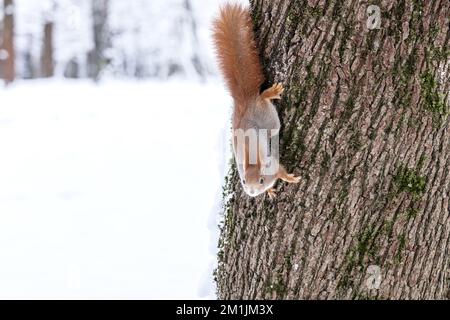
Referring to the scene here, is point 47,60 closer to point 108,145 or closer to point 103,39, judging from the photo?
point 103,39

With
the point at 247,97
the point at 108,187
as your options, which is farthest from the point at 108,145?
the point at 247,97

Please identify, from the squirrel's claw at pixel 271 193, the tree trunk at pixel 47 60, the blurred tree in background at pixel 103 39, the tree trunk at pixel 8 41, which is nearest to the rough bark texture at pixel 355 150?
the squirrel's claw at pixel 271 193

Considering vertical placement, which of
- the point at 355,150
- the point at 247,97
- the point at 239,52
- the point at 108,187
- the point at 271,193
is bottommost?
the point at 108,187

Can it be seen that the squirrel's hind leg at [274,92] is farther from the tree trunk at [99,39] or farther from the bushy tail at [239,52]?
the tree trunk at [99,39]

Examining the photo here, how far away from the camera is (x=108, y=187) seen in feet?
20.3

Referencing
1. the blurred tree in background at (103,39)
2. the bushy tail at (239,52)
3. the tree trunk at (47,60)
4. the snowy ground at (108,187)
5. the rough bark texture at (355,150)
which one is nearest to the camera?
the rough bark texture at (355,150)

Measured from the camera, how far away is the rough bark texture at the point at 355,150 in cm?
205

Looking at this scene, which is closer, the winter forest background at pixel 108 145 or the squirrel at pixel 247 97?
the squirrel at pixel 247 97

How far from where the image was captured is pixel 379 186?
84.0 inches

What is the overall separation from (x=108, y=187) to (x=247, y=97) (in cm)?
420

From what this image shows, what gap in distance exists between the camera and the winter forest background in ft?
15.0

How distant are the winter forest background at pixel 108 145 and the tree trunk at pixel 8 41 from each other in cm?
2

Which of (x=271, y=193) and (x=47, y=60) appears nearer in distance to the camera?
(x=271, y=193)

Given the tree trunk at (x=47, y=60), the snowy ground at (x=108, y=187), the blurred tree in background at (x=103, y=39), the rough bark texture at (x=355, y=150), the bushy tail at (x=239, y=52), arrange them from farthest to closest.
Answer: the tree trunk at (x=47, y=60) < the blurred tree in background at (x=103, y=39) < the snowy ground at (x=108, y=187) < the bushy tail at (x=239, y=52) < the rough bark texture at (x=355, y=150)
